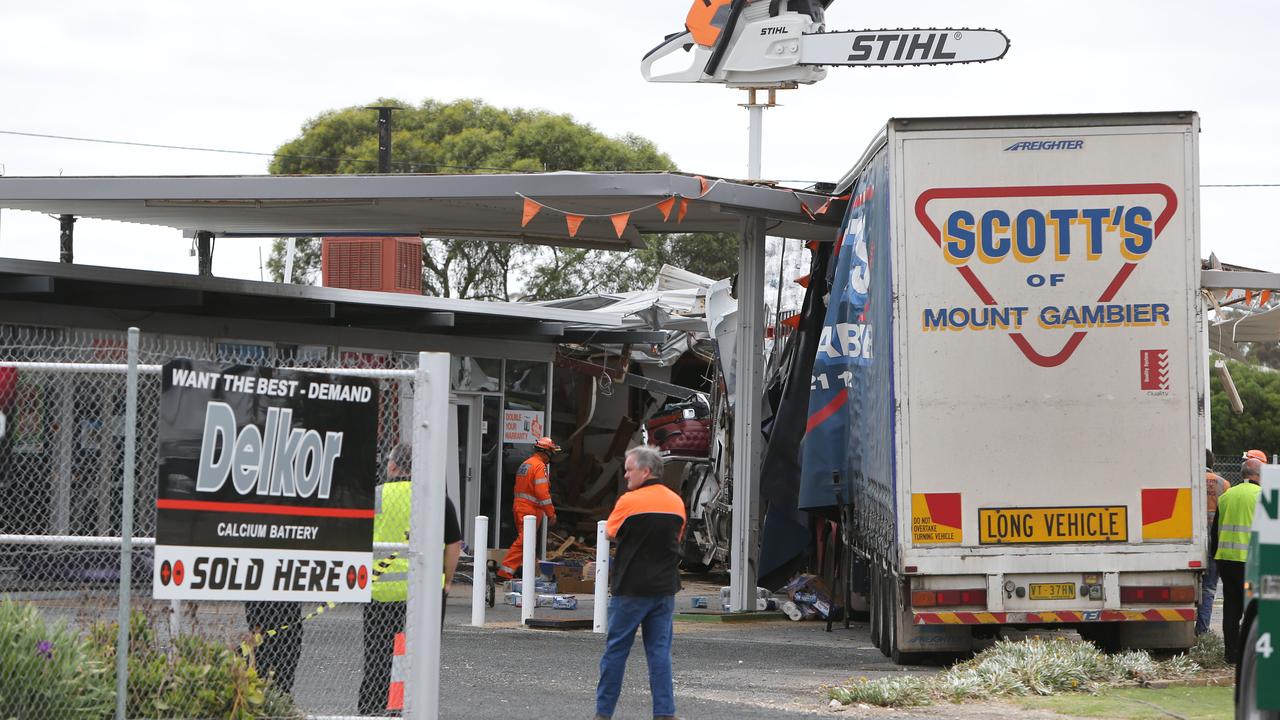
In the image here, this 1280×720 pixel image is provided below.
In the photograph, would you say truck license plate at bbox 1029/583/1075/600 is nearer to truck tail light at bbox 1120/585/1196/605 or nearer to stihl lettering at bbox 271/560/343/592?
truck tail light at bbox 1120/585/1196/605

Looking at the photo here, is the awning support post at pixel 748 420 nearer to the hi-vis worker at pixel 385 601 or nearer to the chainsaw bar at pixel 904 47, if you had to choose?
the chainsaw bar at pixel 904 47

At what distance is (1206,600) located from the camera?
14352mm

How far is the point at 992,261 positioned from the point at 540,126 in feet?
114

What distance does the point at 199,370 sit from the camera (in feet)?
26.1

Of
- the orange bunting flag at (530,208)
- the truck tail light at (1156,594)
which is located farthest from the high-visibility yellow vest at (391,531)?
the orange bunting flag at (530,208)

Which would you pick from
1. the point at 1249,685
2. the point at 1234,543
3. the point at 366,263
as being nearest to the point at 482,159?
the point at 366,263

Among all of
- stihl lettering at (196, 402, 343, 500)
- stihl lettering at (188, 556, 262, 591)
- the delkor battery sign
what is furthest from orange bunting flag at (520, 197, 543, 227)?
stihl lettering at (188, 556, 262, 591)

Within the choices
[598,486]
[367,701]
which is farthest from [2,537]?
[598,486]

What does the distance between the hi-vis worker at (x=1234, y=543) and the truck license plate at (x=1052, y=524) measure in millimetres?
1731

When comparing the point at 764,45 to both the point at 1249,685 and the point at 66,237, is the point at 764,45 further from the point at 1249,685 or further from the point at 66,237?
the point at 1249,685

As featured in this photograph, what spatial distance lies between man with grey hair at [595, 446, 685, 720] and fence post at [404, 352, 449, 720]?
140cm

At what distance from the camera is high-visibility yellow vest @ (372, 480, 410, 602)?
28.8 ft

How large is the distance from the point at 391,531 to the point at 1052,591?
5142 mm

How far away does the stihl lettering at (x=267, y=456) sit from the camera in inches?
313
